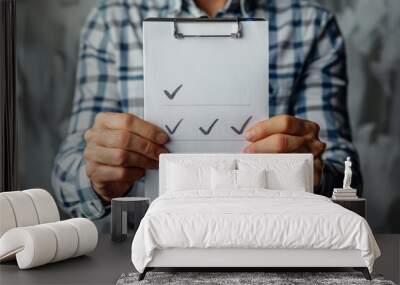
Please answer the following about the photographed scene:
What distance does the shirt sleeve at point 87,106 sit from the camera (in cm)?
715

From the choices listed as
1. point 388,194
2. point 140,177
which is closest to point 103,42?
point 140,177

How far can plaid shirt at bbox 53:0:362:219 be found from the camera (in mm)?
7086

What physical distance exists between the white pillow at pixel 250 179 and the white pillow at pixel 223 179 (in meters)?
0.05

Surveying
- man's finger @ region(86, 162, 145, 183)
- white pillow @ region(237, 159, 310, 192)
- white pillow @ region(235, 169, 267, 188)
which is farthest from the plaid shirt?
white pillow @ region(235, 169, 267, 188)

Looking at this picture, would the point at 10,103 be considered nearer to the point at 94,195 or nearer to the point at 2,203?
the point at 94,195

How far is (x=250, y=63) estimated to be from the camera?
7.04m

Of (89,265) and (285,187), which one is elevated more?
(285,187)

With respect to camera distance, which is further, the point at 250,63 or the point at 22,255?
the point at 250,63

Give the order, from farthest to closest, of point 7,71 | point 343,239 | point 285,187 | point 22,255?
point 7,71
point 285,187
point 22,255
point 343,239

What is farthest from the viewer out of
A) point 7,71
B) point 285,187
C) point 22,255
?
point 7,71

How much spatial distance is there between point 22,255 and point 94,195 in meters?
1.96

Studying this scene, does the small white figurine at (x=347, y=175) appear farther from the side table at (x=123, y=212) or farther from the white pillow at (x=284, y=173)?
the side table at (x=123, y=212)

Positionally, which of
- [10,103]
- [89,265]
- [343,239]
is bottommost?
[89,265]

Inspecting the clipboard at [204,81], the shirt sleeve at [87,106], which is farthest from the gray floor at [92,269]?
the clipboard at [204,81]
